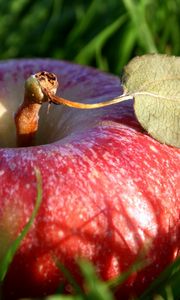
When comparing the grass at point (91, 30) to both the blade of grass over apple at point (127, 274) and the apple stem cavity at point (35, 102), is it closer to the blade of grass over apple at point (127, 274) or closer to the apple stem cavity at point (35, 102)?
the apple stem cavity at point (35, 102)

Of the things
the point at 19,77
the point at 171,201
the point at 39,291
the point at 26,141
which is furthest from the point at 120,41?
the point at 39,291

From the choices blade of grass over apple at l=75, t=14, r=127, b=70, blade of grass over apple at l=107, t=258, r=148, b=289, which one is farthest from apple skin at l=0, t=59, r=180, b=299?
blade of grass over apple at l=75, t=14, r=127, b=70

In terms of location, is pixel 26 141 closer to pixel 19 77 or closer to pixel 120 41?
pixel 19 77

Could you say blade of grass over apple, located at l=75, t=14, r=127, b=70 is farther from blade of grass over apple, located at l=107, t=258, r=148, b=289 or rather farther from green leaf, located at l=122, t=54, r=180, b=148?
blade of grass over apple, located at l=107, t=258, r=148, b=289

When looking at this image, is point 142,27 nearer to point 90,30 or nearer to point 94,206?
point 90,30

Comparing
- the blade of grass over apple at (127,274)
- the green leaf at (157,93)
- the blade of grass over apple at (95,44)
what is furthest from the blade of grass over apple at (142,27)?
the blade of grass over apple at (127,274)
